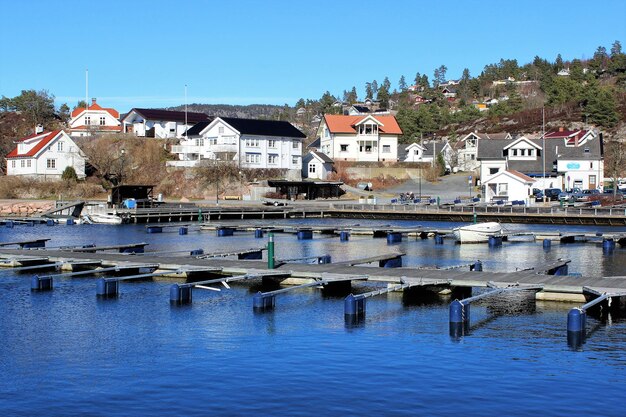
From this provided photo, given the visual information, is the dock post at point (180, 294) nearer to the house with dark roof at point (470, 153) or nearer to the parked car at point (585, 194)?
the parked car at point (585, 194)

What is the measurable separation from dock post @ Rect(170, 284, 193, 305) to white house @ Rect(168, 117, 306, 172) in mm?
69708

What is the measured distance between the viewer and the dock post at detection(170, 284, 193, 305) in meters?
32.1

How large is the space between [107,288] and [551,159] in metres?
79.2

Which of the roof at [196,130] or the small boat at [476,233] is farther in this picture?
the roof at [196,130]

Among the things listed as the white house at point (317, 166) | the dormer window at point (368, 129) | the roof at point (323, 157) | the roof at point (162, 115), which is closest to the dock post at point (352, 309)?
the white house at point (317, 166)

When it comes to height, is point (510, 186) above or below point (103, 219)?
above

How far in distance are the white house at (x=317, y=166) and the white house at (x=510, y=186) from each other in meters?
28.6

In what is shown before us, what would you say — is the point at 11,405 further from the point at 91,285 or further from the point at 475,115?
the point at 475,115

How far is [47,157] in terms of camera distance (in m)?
102

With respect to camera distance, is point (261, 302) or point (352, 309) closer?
point (352, 309)

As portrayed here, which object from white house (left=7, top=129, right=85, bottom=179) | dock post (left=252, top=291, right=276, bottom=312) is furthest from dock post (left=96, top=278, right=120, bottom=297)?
white house (left=7, top=129, right=85, bottom=179)

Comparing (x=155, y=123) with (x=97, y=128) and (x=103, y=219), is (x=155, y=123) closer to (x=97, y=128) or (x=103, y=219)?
(x=97, y=128)

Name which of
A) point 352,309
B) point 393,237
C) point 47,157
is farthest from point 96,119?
point 352,309

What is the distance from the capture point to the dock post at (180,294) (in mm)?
32094
